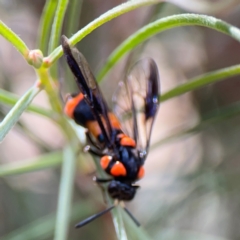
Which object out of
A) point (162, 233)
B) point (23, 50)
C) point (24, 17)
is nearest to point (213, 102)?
point (162, 233)

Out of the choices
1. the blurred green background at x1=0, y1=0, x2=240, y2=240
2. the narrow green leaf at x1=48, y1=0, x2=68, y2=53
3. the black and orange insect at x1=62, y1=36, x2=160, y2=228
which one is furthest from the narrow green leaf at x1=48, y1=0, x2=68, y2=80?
the blurred green background at x1=0, y1=0, x2=240, y2=240

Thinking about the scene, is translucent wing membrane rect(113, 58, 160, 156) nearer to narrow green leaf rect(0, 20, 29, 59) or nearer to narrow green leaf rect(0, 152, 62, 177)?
narrow green leaf rect(0, 152, 62, 177)

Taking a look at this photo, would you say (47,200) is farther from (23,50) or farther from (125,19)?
(23,50)

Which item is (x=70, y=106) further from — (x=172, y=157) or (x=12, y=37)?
(x=172, y=157)

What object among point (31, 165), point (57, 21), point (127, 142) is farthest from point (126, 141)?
point (57, 21)

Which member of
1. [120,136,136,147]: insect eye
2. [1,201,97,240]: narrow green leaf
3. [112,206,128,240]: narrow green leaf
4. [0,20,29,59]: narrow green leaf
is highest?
[1,201,97,240]: narrow green leaf

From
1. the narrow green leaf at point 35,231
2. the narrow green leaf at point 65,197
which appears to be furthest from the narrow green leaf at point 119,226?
the narrow green leaf at point 35,231
